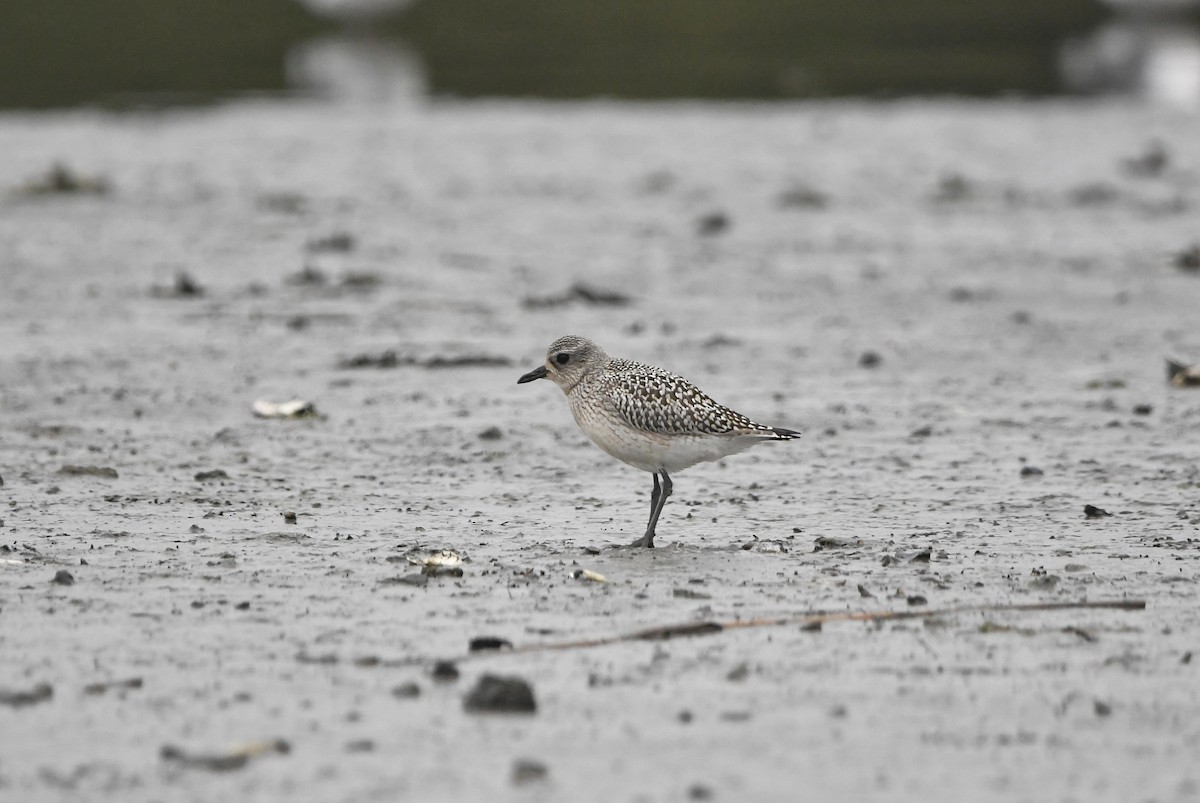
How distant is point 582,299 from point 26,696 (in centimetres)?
883

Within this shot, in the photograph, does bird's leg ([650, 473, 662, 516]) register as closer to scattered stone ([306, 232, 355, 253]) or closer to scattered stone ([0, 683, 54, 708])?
scattered stone ([0, 683, 54, 708])

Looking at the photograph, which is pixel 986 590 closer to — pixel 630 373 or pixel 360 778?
pixel 630 373

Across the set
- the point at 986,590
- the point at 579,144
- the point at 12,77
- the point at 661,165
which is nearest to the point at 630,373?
the point at 986,590

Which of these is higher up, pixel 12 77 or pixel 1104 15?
pixel 1104 15

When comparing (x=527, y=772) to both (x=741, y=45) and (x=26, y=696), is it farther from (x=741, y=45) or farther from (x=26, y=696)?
(x=741, y=45)

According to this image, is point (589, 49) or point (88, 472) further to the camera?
point (589, 49)

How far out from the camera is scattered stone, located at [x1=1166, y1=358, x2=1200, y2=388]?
11.1 metres

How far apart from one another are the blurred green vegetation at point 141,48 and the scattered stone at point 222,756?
81.1 feet

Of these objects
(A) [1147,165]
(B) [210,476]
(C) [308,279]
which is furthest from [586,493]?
(A) [1147,165]

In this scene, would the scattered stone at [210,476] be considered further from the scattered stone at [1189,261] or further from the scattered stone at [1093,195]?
the scattered stone at [1093,195]

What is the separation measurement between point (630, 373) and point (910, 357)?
4387 mm

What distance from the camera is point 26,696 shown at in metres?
5.68

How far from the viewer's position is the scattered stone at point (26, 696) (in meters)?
5.66

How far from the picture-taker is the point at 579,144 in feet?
78.7
